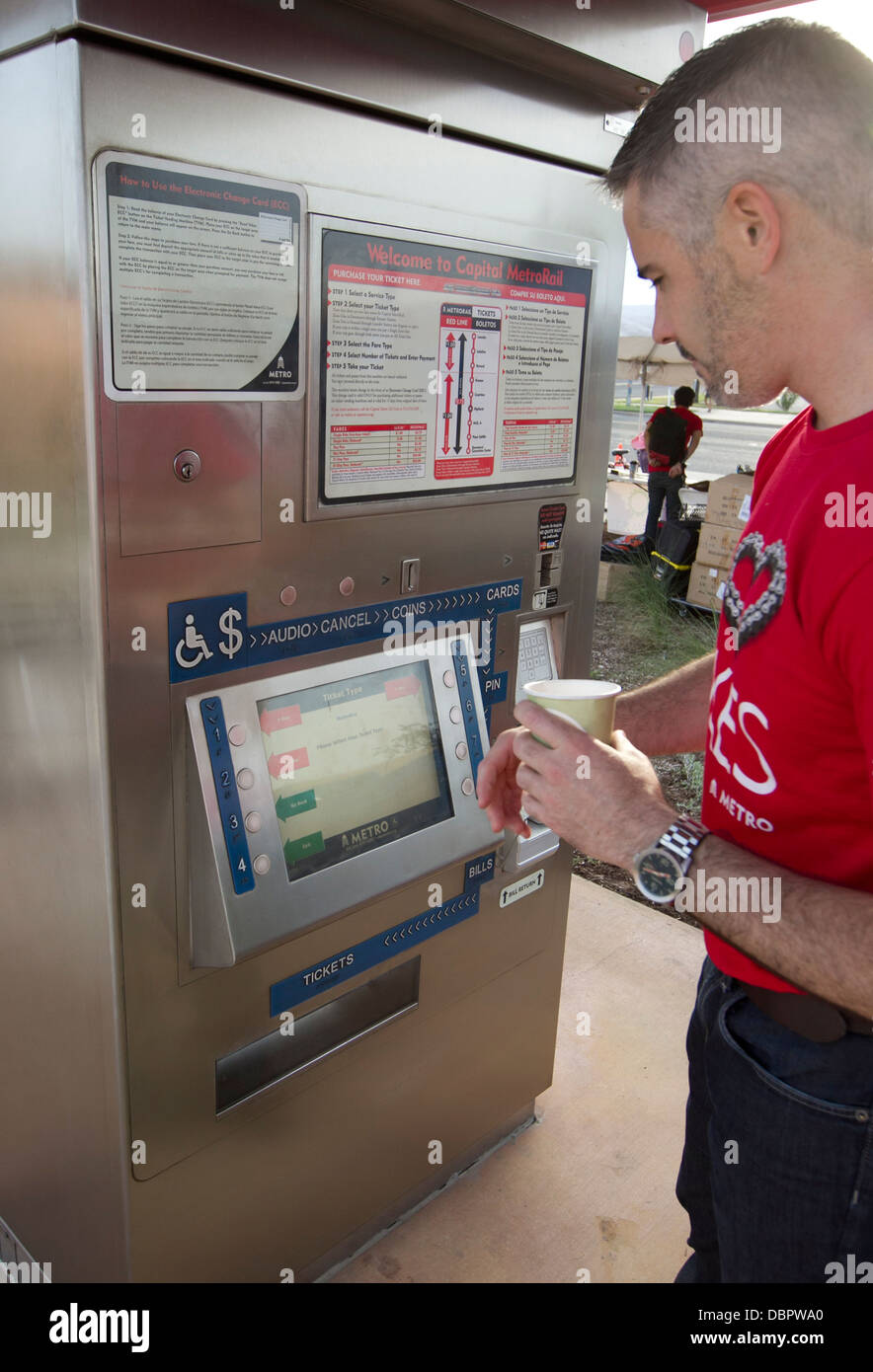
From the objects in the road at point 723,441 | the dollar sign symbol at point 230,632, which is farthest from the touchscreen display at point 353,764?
the road at point 723,441

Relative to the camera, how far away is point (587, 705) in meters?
1.49

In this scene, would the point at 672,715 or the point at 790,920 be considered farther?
the point at 672,715

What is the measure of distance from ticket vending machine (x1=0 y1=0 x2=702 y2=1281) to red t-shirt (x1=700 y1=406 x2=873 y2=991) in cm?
65

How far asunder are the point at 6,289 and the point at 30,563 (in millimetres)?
399

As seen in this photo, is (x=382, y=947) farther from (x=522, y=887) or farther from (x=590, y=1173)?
(x=590, y=1173)

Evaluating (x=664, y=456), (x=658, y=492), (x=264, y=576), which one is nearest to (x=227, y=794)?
(x=264, y=576)

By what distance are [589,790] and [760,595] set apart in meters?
0.36

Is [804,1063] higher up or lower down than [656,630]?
higher up

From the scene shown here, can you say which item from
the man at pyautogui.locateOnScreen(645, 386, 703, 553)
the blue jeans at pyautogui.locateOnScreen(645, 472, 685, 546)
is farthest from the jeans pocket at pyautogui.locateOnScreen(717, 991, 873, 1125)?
the man at pyautogui.locateOnScreen(645, 386, 703, 553)

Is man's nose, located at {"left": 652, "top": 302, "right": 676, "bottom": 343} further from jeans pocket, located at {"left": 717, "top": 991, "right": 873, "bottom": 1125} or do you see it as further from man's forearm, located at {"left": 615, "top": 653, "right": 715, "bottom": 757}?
jeans pocket, located at {"left": 717, "top": 991, "right": 873, "bottom": 1125}

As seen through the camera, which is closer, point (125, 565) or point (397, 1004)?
point (125, 565)

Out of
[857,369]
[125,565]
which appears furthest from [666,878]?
[125,565]
